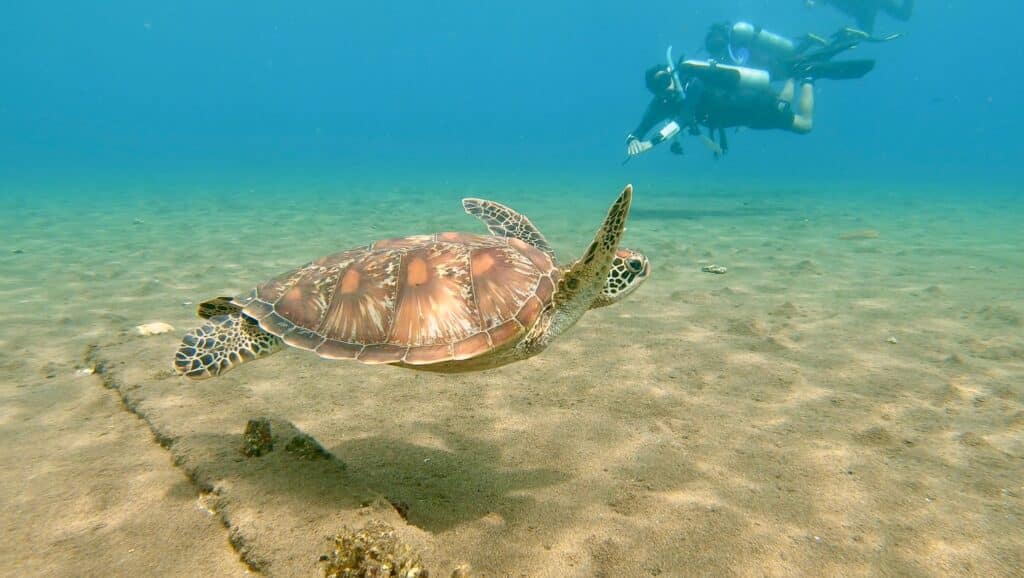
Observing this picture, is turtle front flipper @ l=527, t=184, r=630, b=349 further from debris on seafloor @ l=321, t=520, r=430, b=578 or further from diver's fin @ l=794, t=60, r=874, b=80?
diver's fin @ l=794, t=60, r=874, b=80

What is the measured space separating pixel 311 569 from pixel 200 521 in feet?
2.53

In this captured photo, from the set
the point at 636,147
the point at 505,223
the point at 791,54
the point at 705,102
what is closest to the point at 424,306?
the point at 505,223

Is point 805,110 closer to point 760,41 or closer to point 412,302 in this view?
point 760,41

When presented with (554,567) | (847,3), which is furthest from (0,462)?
(847,3)

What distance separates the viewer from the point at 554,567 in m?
2.24

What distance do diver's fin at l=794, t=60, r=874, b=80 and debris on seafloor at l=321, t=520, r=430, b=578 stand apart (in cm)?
1783

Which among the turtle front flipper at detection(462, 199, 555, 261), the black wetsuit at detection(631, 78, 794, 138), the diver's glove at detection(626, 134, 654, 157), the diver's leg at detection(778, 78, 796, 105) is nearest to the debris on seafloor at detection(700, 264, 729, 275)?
the turtle front flipper at detection(462, 199, 555, 261)

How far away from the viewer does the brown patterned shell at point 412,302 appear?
10.1 feet

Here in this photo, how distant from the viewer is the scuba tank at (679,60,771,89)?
497 inches

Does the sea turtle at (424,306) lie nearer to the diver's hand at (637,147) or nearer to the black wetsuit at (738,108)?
the diver's hand at (637,147)

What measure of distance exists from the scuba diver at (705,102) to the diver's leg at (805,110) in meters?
0.67

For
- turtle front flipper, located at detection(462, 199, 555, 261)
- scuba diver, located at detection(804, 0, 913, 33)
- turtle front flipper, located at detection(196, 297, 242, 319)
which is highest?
scuba diver, located at detection(804, 0, 913, 33)

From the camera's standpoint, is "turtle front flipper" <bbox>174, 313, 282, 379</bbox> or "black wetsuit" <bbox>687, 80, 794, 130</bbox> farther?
"black wetsuit" <bbox>687, 80, 794, 130</bbox>

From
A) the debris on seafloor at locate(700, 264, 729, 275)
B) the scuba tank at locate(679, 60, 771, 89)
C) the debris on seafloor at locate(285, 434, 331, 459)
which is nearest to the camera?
the debris on seafloor at locate(285, 434, 331, 459)
